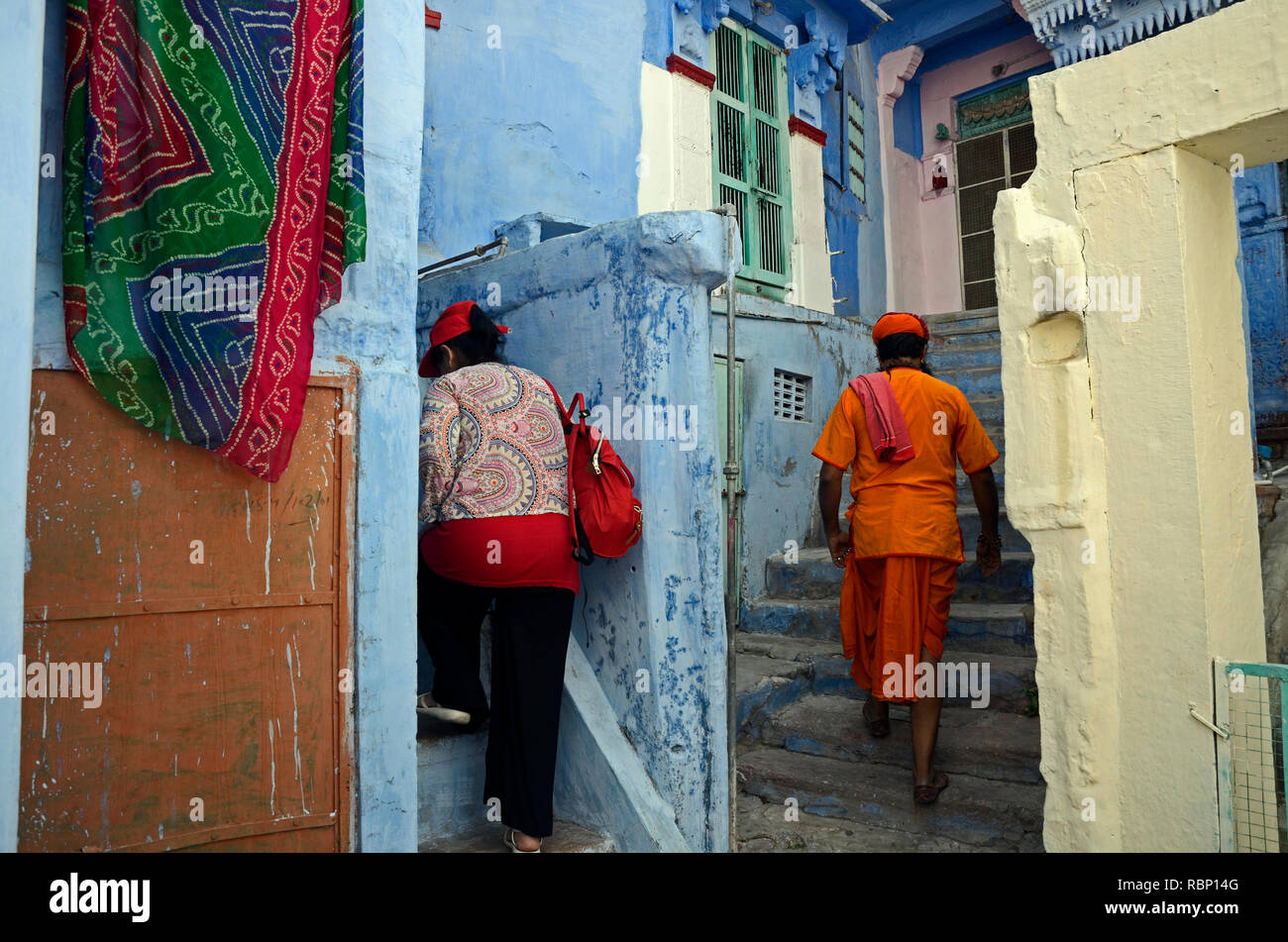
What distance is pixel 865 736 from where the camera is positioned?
4.47 metres

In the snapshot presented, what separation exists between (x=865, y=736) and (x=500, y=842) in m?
1.91

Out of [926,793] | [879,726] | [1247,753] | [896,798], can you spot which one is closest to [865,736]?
[879,726]

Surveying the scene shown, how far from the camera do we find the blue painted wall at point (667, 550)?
11.0ft

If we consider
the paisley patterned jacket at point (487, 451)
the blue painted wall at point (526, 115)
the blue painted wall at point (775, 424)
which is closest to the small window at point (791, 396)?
the blue painted wall at point (775, 424)

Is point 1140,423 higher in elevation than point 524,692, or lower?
higher

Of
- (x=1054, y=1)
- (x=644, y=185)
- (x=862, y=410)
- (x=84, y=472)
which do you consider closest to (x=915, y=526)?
(x=862, y=410)

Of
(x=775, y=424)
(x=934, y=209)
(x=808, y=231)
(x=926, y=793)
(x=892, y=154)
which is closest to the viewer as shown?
(x=926, y=793)

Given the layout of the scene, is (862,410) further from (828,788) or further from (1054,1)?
(1054,1)

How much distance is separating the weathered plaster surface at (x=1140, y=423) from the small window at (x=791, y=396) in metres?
3.24

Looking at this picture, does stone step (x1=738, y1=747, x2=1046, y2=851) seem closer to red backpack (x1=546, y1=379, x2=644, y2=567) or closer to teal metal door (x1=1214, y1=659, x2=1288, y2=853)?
teal metal door (x1=1214, y1=659, x2=1288, y2=853)

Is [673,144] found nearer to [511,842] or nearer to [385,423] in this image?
[385,423]

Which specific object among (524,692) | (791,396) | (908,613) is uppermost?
(791,396)
